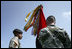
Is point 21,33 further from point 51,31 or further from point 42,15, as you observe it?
point 51,31

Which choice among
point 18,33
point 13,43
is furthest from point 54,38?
point 18,33

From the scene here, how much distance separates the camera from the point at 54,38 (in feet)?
13.7

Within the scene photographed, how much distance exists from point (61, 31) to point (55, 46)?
1.88 ft

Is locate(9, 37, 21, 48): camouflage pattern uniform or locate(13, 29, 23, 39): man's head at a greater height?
locate(13, 29, 23, 39): man's head

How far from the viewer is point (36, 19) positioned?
6324 mm

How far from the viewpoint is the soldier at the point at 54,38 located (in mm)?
4078

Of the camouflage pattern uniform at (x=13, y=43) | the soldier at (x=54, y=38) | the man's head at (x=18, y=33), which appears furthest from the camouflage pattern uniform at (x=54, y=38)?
the man's head at (x=18, y=33)

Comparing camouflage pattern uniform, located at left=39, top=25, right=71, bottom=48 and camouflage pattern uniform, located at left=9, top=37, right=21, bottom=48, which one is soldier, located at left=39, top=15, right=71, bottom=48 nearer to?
camouflage pattern uniform, located at left=39, top=25, right=71, bottom=48

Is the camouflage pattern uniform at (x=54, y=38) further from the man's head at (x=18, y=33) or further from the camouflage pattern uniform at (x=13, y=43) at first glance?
the man's head at (x=18, y=33)

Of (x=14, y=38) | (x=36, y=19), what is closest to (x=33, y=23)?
(x=36, y=19)

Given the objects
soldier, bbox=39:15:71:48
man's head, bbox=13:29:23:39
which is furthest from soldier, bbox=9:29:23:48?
soldier, bbox=39:15:71:48

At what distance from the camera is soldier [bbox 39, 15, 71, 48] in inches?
161

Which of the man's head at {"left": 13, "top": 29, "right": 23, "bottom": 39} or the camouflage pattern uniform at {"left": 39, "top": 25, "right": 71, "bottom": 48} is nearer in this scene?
the camouflage pattern uniform at {"left": 39, "top": 25, "right": 71, "bottom": 48}

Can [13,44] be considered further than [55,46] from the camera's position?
Yes
